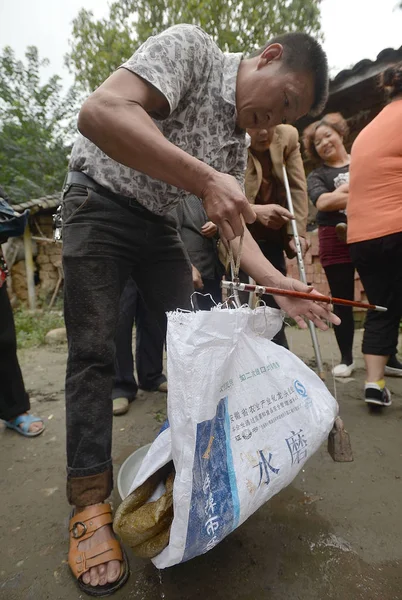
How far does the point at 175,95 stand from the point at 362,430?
1835 mm

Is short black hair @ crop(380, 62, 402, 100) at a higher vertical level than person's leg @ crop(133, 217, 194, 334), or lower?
higher

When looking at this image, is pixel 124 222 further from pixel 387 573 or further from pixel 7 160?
pixel 7 160

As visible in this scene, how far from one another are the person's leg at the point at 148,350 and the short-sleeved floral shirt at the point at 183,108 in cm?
135

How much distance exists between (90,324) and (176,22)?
15227 millimetres

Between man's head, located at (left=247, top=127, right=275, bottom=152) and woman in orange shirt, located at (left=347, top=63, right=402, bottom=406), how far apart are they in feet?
1.65

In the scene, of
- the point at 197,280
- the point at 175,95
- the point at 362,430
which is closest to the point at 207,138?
the point at 175,95

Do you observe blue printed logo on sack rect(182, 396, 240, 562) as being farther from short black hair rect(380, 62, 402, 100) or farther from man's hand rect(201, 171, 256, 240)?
short black hair rect(380, 62, 402, 100)

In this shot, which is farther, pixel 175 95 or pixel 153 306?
pixel 153 306

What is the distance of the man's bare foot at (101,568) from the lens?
3.46ft

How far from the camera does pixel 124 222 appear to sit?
4.16 feet

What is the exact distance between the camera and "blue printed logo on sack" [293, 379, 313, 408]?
1.12 meters

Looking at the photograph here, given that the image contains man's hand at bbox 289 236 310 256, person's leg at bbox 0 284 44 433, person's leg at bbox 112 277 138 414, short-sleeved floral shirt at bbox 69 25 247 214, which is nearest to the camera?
short-sleeved floral shirt at bbox 69 25 247 214

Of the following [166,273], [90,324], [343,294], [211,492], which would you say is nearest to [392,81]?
[343,294]

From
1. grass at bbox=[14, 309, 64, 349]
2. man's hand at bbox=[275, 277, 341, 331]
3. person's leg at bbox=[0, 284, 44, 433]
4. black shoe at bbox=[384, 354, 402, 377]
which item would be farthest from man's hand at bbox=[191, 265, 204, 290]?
grass at bbox=[14, 309, 64, 349]
